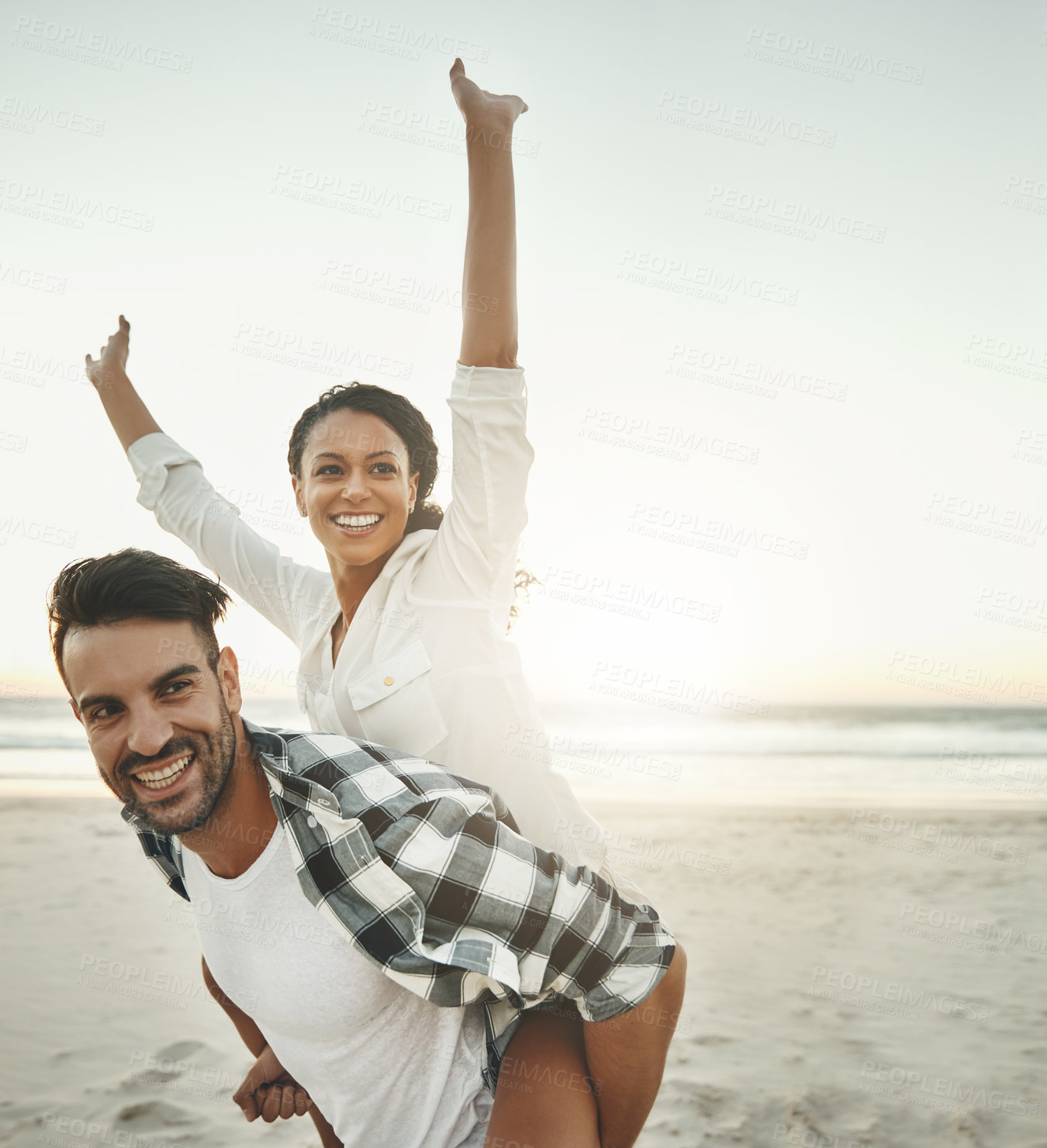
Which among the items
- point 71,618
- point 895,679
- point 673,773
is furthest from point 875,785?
point 71,618

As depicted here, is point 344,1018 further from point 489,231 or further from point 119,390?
point 119,390

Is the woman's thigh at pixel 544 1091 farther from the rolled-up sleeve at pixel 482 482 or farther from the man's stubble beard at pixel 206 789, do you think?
the rolled-up sleeve at pixel 482 482

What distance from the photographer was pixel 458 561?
2.49 metres

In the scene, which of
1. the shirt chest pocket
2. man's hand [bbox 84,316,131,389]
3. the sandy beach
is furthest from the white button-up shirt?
the sandy beach

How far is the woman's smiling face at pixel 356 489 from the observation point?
258 cm

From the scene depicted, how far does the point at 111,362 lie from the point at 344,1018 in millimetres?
2522

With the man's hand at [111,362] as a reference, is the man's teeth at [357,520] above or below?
below

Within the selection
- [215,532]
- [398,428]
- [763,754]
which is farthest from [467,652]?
[763,754]

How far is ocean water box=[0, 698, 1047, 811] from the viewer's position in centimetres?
1082

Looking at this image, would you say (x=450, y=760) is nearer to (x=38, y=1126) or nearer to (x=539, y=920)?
(x=539, y=920)

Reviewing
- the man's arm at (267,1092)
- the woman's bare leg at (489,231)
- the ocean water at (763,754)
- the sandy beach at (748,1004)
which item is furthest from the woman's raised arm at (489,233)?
the ocean water at (763,754)

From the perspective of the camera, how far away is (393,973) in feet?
5.74

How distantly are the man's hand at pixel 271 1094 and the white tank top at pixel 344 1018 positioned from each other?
47 cm

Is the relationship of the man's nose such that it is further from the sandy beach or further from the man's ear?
the sandy beach
